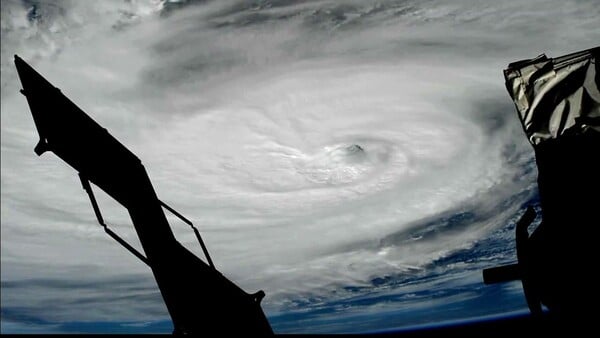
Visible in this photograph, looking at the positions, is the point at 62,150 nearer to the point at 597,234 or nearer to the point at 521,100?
the point at 521,100

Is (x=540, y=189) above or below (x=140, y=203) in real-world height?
below

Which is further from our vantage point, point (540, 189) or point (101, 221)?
point (540, 189)

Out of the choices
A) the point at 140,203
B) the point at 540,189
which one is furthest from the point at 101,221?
the point at 540,189

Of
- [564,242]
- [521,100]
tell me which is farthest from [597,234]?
[521,100]

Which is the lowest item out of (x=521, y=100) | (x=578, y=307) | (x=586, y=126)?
(x=578, y=307)

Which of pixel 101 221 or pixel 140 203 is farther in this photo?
pixel 140 203

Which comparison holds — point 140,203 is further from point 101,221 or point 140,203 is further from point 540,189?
point 540,189

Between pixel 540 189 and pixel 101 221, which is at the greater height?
pixel 101 221

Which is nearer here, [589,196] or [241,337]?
[589,196]
